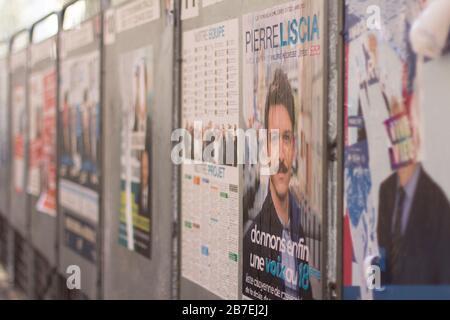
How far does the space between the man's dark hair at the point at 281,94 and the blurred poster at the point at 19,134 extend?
5.53 m

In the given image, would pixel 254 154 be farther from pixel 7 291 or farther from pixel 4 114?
pixel 4 114

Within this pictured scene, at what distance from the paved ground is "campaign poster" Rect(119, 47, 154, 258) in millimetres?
3799

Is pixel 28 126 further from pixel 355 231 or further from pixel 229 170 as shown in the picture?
pixel 355 231

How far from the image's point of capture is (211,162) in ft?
12.0

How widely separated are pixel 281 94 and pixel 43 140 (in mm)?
4683

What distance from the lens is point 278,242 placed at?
3084 mm

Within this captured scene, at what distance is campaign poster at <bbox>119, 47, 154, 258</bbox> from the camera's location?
449 cm

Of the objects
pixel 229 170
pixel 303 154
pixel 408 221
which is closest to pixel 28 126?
pixel 229 170

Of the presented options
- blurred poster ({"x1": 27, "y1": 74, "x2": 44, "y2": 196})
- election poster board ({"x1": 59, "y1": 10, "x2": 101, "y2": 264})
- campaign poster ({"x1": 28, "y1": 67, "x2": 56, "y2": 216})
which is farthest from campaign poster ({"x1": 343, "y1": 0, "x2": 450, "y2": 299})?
blurred poster ({"x1": 27, "y1": 74, "x2": 44, "y2": 196})

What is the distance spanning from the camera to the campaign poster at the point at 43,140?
6.97 metres

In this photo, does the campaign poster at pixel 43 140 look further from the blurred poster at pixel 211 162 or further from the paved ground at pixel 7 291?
the blurred poster at pixel 211 162

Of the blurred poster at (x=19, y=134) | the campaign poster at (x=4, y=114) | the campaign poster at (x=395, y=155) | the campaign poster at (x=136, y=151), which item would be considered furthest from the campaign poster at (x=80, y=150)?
the campaign poster at (x=4, y=114)

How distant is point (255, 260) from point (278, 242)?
0.73 ft
